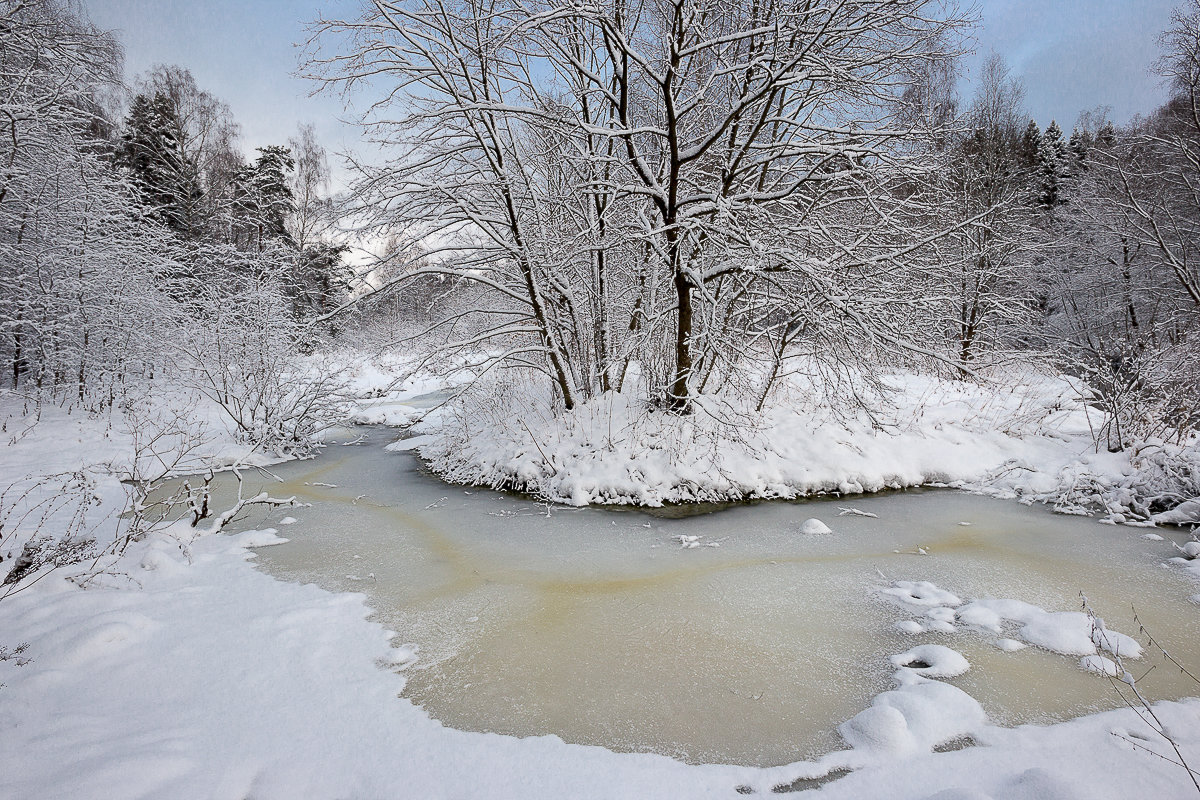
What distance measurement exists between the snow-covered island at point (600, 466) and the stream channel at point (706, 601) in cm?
4

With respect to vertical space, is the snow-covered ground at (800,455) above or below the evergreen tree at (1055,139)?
below

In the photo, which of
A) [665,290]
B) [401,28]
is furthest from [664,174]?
[401,28]

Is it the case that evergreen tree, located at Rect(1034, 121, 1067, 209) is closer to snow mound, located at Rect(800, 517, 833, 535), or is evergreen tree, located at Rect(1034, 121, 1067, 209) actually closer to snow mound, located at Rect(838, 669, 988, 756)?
snow mound, located at Rect(800, 517, 833, 535)

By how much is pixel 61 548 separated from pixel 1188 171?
74.2ft

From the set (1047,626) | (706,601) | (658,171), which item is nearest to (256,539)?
(706,601)

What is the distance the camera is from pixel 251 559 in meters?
4.74

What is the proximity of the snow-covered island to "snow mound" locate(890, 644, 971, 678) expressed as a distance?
0.04 m

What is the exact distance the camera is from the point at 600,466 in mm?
7492

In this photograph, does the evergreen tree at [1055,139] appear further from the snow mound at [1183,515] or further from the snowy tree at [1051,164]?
the snow mound at [1183,515]

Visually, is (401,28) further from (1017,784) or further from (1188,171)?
(1188,171)

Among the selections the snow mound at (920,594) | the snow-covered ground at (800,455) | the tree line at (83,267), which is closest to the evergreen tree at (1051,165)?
the snow-covered ground at (800,455)

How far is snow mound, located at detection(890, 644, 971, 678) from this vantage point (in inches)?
120

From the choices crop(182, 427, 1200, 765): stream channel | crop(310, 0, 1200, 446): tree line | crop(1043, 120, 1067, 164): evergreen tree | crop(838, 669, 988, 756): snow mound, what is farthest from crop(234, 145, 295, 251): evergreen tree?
crop(1043, 120, 1067, 164): evergreen tree

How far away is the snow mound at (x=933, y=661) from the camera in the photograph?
3.05 meters
